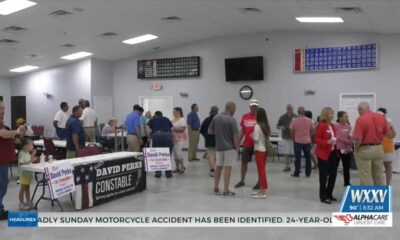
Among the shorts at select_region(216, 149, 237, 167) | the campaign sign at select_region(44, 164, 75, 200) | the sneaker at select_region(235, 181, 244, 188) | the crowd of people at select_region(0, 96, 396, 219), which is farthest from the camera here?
the sneaker at select_region(235, 181, 244, 188)

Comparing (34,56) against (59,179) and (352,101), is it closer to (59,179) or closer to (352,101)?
(59,179)

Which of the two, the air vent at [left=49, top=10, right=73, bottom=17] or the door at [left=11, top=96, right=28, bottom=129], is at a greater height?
the air vent at [left=49, top=10, right=73, bottom=17]

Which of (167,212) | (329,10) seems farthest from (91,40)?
(167,212)

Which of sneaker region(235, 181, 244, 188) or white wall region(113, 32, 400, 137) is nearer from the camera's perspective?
sneaker region(235, 181, 244, 188)

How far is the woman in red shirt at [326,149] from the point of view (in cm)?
561

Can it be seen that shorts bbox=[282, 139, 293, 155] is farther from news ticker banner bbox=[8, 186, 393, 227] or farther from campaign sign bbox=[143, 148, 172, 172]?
news ticker banner bbox=[8, 186, 393, 227]

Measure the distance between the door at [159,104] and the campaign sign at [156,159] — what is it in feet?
21.3

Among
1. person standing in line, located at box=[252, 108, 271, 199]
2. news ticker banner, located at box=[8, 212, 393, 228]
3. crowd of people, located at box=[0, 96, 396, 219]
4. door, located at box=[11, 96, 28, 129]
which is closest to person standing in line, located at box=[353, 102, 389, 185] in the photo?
crowd of people, located at box=[0, 96, 396, 219]

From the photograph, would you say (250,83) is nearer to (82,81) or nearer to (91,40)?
(91,40)

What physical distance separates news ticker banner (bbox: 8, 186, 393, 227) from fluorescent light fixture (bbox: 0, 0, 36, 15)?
420 cm

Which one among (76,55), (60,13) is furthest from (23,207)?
(76,55)

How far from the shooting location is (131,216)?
5.17m

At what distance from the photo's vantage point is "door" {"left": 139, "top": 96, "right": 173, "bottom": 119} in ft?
45.4

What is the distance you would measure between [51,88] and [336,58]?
9865mm
